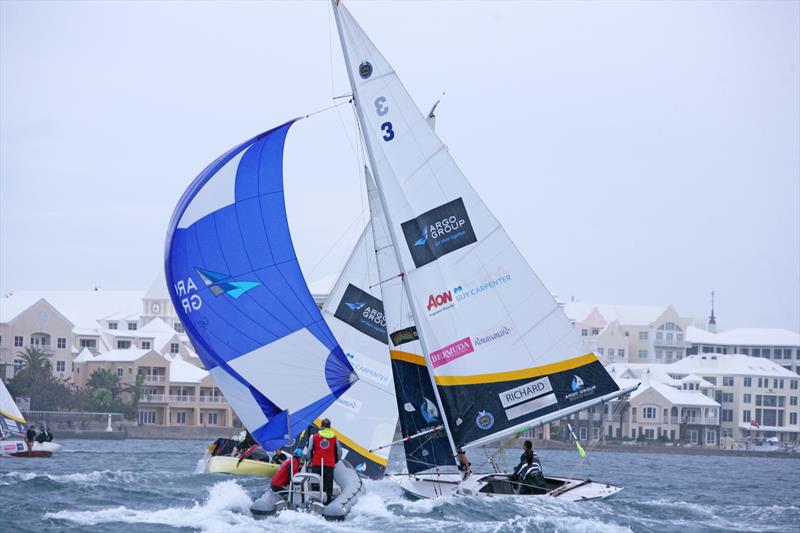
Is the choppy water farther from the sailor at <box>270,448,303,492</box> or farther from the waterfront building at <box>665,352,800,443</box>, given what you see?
the waterfront building at <box>665,352,800,443</box>

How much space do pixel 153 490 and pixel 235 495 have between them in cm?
458

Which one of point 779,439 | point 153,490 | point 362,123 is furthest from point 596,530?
point 779,439

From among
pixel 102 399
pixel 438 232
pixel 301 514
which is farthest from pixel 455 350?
pixel 102 399

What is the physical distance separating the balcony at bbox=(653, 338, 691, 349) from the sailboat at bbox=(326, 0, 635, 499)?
3871 inches

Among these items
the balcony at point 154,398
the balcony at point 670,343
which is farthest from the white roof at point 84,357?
the balcony at point 670,343

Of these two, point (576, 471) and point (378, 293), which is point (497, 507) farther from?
point (576, 471)

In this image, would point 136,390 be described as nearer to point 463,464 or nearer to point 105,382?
point 105,382

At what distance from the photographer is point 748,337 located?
4611 inches

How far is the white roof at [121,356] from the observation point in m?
90.8

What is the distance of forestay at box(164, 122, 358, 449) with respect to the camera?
70.9ft

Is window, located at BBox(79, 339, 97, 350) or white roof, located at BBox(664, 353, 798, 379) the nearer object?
window, located at BBox(79, 339, 97, 350)

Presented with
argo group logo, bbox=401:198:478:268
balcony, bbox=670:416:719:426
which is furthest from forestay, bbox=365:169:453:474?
balcony, bbox=670:416:719:426

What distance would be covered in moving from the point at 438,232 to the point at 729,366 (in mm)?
88431

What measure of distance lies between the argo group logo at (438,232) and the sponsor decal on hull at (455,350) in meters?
1.39
